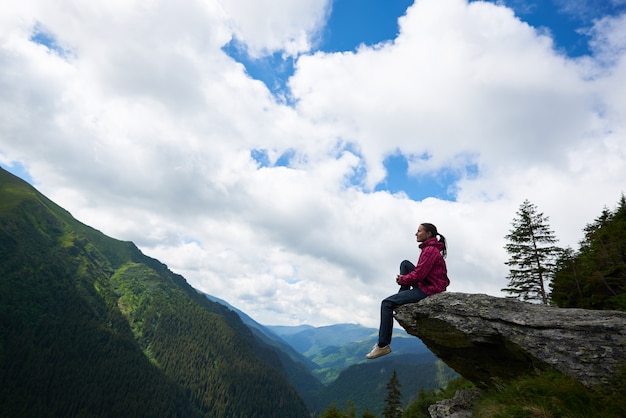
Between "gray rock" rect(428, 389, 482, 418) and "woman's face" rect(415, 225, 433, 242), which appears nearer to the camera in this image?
"gray rock" rect(428, 389, 482, 418)

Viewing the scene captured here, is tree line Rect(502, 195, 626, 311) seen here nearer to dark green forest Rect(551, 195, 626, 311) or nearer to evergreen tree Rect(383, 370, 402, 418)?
dark green forest Rect(551, 195, 626, 311)

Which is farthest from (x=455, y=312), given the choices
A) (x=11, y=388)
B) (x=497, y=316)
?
(x=11, y=388)

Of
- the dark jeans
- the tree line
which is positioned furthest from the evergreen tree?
the dark jeans

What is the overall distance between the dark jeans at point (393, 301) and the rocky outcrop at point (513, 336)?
26 centimetres

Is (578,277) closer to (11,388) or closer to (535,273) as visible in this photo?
(535,273)

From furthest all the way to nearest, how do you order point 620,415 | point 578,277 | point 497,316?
point 578,277 < point 497,316 < point 620,415

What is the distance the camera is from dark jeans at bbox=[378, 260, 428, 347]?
10.3 m

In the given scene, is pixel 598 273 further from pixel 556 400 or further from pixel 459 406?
pixel 556 400

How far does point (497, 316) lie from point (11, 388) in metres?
226

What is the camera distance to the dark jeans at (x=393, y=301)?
33.9ft

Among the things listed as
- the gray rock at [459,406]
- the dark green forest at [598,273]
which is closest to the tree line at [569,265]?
the dark green forest at [598,273]

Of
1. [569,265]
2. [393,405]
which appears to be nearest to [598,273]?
[569,265]

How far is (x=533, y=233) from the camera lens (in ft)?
116

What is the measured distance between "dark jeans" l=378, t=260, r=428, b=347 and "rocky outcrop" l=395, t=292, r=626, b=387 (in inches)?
10.4
